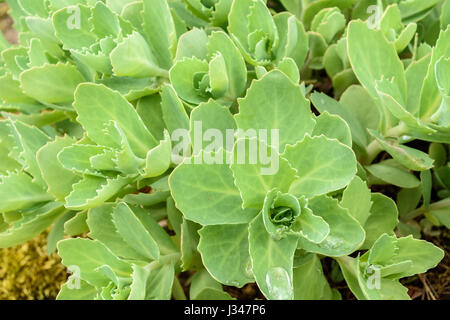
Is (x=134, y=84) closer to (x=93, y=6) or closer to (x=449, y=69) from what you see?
(x=93, y=6)

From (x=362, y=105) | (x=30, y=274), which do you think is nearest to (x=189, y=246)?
(x=362, y=105)

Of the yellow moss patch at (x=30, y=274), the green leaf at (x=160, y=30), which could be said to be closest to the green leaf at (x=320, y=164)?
the green leaf at (x=160, y=30)

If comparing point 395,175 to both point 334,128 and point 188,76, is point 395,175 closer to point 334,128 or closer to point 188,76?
point 334,128

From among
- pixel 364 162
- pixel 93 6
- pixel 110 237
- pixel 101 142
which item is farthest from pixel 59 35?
pixel 364 162

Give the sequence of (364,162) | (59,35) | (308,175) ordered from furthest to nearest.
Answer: (364,162)
(59,35)
(308,175)

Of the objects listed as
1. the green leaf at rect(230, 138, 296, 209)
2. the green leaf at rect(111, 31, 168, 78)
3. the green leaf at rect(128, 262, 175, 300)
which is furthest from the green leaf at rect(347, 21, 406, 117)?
the green leaf at rect(128, 262, 175, 300)

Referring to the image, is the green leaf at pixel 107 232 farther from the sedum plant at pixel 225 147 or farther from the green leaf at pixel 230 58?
the green leaf at pixel 230 58

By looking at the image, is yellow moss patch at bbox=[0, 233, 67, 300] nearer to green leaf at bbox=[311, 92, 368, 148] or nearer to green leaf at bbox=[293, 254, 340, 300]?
green leaf at bbox=[293, 254, 340, 300]
